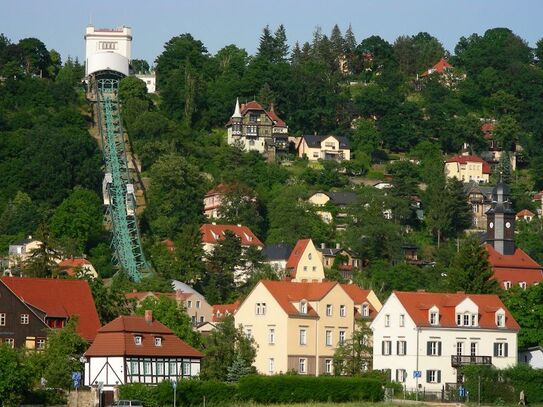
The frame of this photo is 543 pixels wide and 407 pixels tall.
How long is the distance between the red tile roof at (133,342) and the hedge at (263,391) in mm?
4804

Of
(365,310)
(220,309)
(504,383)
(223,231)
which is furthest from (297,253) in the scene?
(504,383)

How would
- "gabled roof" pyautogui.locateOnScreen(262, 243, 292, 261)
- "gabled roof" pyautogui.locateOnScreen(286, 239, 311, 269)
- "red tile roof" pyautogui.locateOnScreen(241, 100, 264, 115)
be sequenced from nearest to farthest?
"gabled roof" pyautogui.locateOnScreen(286, 239, 311, 269), "gabled roof" pyautogui.locateOnScreen(262, 243, 292, 261), "red tile roof" pyautogui.locateOnScreen(241, 100, 264, 115)

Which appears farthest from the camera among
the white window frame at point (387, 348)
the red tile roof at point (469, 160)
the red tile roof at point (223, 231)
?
the red tile roof at point (469, 160)

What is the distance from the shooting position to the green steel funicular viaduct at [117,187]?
148875 millimetres

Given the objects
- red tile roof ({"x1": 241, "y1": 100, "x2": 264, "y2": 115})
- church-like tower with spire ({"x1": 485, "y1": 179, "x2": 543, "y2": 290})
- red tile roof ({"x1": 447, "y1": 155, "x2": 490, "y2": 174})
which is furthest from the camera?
red tile roof ({"x1": 447, "y1": 155, "x2": 490, "y2": 174})

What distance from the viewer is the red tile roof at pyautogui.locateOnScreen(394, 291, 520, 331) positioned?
97.9 meters

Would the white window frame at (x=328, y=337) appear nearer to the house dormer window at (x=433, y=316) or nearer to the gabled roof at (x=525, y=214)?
the house dormer window at (x=433, y=316)

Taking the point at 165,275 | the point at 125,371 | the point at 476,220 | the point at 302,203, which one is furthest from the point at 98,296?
the point at 476,220

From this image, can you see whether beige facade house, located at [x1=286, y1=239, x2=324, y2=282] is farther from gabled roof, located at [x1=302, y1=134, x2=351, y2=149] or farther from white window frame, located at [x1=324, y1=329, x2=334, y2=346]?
white window frame, located at [x1=324, y1=329, x2=334, y2=346]

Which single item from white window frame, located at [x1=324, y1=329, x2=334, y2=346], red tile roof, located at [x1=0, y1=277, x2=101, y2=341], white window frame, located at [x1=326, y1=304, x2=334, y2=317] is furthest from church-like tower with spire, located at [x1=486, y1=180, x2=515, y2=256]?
red tile roof, located at [x1=0, y1=277, x2=101, y2=341]

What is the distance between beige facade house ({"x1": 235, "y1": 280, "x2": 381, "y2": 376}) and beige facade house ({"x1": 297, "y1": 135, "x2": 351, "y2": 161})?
280ft

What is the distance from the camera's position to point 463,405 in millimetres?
88500

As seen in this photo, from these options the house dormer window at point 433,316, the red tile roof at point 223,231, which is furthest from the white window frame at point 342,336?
the red tile roof at point 223,231

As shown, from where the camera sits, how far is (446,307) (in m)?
99.0
